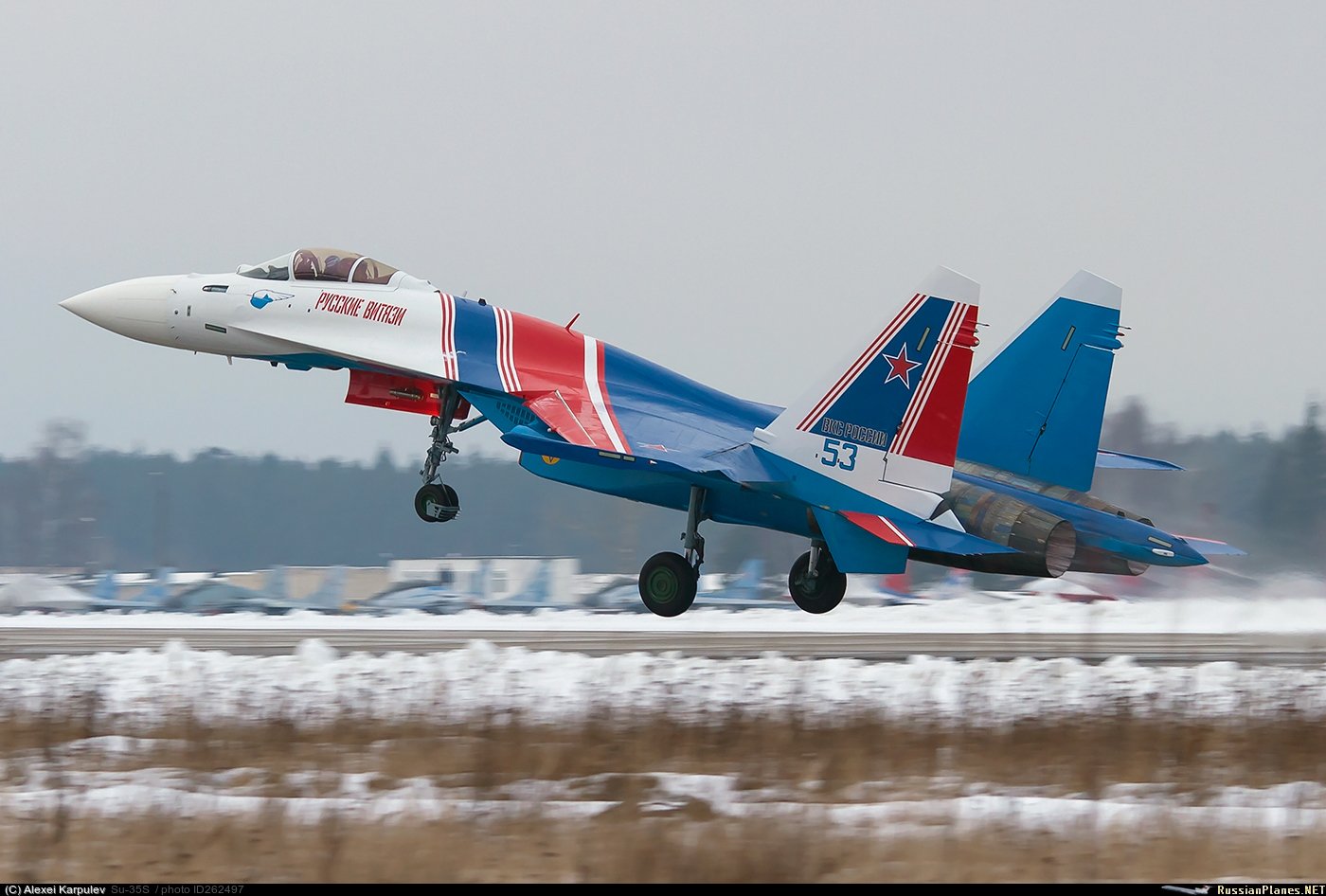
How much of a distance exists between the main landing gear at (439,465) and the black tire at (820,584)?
4.60 metres

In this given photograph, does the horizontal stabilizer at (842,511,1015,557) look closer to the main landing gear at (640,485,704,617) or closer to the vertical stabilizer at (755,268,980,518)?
the vertical stabilizer at (755,268,980,518)

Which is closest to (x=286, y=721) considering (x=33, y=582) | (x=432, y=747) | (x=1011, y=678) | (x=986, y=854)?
(x=432, y=747)

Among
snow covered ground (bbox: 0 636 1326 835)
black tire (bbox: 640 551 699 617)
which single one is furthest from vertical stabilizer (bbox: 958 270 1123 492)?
black tire (bbox: 640 551 699 617)

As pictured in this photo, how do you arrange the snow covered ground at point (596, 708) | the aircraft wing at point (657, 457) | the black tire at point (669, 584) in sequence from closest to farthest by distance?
the snow covered ground at point (596, 708), the aircraft wing at point (657, 457), the black tire at point (669, 584)

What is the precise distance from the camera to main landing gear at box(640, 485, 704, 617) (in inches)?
635

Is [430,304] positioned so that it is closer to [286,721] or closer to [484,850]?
[286,721]

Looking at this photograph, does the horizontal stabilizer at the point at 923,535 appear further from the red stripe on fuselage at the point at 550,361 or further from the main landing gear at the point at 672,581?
the red stripe on fuselage at the point at 550,361

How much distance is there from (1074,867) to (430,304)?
12.2m

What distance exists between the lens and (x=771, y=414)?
17.5 meters

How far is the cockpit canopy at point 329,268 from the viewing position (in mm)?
17766

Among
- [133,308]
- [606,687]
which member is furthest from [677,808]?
[133,308]

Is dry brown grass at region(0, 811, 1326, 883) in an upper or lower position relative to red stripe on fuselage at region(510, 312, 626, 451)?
lower

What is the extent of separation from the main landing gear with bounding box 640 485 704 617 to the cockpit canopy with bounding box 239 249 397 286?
5.35 metres

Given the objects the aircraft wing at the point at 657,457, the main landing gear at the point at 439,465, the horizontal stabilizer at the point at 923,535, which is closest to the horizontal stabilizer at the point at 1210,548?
the horizontal stabilizer at the point at 923,535
